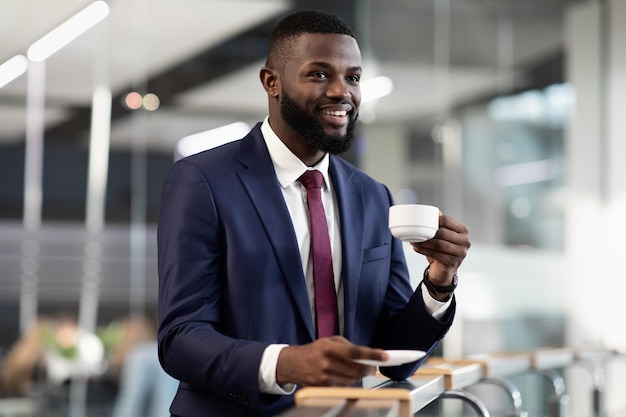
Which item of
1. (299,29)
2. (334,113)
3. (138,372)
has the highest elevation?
(299,29)

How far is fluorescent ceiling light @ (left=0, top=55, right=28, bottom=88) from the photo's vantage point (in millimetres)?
6309

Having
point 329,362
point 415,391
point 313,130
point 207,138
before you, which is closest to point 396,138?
point 207,138

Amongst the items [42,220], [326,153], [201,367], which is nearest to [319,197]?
[326,153]

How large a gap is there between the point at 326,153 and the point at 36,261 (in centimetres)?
435

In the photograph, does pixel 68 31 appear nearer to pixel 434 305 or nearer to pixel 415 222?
pixel 434 305

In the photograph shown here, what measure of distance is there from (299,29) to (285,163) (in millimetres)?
297

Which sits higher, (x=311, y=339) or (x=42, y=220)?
(x=42, y=220)

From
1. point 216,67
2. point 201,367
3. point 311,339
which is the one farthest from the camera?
point 216,67

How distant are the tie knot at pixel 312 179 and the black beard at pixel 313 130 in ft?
0.21

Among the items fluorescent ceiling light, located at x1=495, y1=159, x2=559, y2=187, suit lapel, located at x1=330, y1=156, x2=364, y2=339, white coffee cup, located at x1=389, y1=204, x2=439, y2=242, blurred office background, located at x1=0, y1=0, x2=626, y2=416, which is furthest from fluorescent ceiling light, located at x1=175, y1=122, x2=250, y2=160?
white coffee cup, located at x1=389, y1=204, x2=439, y2=242

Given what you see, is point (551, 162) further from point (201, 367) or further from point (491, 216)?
point (201, 367)

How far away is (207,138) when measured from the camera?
22.3 feet

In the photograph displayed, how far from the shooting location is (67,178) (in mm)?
6441

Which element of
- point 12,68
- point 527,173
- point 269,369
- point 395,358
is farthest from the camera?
point 527,173
